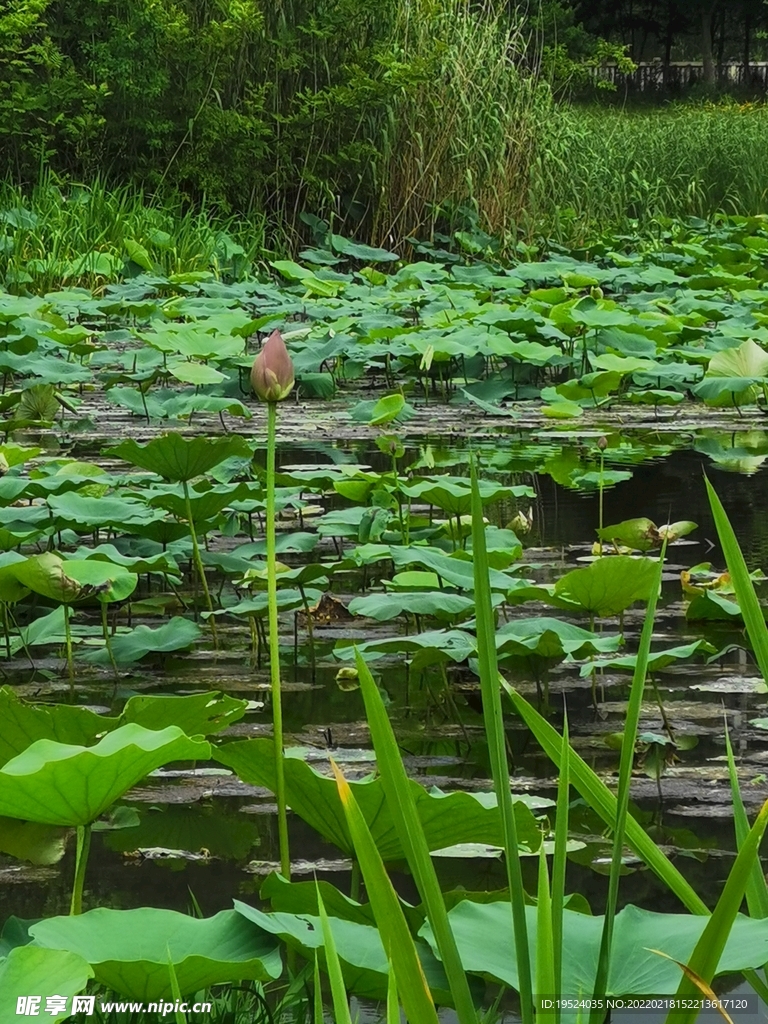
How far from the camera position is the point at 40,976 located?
845 millimetres

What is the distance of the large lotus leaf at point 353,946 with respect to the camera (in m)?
0.96

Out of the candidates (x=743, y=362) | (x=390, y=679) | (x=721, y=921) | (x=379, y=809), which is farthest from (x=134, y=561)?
(x=743, y=362)

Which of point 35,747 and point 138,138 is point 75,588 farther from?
point 138,138

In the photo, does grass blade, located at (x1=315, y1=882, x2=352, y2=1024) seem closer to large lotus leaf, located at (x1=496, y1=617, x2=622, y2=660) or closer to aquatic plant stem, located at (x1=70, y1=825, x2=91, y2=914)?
aquatic plant stem, located at (x1=70, y1=825, x2=91, y2=914)

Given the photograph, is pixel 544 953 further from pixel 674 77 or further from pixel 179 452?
pixel 674 77

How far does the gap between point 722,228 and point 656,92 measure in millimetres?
29983

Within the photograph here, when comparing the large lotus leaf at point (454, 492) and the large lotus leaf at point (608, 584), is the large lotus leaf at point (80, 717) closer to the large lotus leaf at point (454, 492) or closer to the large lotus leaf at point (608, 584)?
the large lotus leaf at point (608, 584)

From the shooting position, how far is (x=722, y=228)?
10.3 metres

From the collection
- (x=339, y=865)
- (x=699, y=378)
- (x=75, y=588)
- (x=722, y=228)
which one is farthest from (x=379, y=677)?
(x=722, y=228)

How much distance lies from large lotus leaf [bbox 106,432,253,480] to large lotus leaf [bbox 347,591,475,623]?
0.47 meters

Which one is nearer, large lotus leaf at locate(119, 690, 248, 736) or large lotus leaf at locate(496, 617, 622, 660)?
large lotus leaf at locate(119, 690, 248, 736)

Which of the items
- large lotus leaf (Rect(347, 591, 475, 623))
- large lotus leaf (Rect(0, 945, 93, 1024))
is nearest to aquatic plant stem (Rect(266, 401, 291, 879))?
large lotus leaf (Rect(0, 945, 93, 1024))

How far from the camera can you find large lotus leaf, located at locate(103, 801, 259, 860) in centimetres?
157

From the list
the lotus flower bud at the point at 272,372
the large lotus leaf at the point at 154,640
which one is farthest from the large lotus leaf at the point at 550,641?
the lotus flower bud at the point at 272,372
